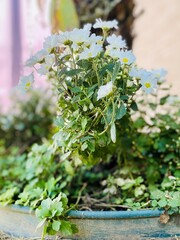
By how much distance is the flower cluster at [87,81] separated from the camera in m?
0.81

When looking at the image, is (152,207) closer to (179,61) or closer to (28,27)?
(28,27)

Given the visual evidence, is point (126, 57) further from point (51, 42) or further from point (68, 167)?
point (68, 167)

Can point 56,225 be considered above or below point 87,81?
below

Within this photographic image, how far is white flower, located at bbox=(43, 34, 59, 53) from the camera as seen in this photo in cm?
80

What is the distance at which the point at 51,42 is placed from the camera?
0.81 meters

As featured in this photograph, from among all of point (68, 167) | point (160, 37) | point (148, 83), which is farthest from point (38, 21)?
point (160, 37)

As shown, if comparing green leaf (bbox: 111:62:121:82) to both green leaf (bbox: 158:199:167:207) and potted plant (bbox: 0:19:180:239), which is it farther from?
green leaf (bbox: 158:199:167:207)

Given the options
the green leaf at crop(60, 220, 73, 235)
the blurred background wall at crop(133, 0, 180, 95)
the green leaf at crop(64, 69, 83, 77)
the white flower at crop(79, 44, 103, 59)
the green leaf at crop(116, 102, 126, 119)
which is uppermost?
the blurred background wall at crop(133, 0, 180, 95)

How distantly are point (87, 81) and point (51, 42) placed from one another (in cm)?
12

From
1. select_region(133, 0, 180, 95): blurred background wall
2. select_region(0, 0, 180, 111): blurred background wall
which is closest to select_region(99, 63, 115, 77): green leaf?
select_region(0, 0, 180, 111): blurred background wall

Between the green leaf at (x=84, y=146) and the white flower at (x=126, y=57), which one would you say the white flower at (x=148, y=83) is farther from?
the green leaf at (x=84, y=146)

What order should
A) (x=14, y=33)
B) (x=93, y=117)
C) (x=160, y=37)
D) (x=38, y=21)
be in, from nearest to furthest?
(x=93, y=117) → (x=38, y=21) → (x=14, y=33) → (x=160, y=37)

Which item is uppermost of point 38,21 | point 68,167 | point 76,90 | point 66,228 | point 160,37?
point 160,37

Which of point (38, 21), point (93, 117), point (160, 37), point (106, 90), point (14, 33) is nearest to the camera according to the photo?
point (106, 90)
